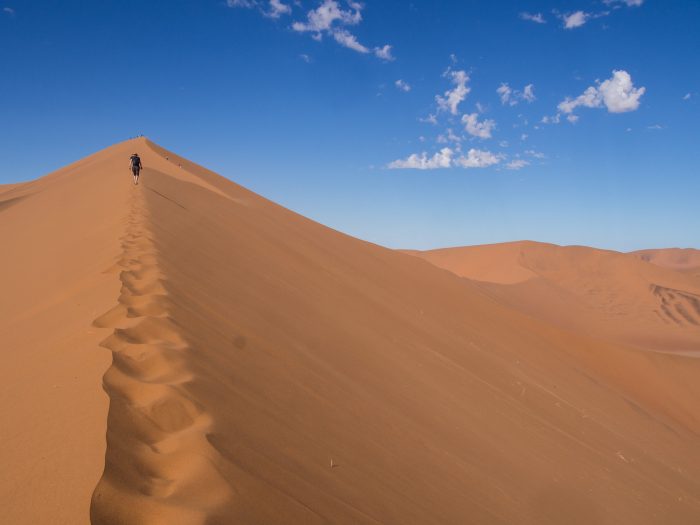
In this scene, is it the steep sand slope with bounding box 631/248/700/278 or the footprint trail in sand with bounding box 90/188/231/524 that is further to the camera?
the steep sand slope with bounding box 631/248/700/278

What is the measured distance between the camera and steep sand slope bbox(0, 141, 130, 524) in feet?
5.22

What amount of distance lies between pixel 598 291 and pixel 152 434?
35.0 meters

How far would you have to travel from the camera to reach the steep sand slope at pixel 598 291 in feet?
80.5

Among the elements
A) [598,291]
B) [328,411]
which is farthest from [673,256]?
[328,411]

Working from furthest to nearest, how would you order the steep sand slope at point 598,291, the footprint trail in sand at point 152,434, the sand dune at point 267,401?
the steep sand slope at point 598,291 < the sand dune at point 267,401 < the footprint trail in sand at point 152,434

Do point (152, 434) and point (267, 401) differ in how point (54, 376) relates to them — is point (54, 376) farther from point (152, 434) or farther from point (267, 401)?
point (267, 401)

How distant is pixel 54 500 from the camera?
5.05 ft

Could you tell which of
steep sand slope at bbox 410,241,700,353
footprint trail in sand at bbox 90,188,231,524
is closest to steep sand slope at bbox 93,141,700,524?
footprint trail in sand at bbox 90,188,231,524

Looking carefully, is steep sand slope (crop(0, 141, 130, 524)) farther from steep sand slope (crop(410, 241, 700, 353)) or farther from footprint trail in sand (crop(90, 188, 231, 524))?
steep sand slope (crop(410, 241, 700, 353))

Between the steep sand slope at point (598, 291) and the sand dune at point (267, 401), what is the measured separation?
14207 millimetres

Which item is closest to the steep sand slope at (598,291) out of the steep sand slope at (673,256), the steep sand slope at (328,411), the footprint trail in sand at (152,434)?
the steep sand slope at (328,411)

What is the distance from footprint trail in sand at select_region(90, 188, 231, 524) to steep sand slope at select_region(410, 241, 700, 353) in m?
19.2

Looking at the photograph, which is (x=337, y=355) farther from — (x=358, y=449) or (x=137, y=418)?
(x=137, y=418)

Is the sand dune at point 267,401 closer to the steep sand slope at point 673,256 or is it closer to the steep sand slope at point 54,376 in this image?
the steep sand slope at point 54,376
